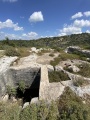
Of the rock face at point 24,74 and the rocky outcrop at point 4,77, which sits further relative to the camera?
the rock face at point 24,74

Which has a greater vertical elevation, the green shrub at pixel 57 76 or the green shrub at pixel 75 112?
the green shrub at pixel 75 112

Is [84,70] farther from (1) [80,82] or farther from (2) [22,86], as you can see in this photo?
(2) [22,86]

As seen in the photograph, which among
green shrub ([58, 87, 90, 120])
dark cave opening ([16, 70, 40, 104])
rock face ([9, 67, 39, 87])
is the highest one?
green shrub ([58, 87, 90, 120])

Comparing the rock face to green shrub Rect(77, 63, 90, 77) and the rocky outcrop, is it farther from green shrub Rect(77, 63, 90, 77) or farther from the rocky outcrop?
green shrub Rect(77, 63, 90, 77)

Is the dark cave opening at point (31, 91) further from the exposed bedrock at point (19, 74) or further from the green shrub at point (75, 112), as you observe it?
the green shrub at point (75, 112)

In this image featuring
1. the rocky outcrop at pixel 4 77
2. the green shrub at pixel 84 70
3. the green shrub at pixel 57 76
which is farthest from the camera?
the green shrub at pixel 84 70

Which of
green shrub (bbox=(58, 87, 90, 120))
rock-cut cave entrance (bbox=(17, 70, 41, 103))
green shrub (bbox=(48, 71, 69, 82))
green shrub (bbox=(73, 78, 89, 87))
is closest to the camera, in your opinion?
green shrub (bbox=(58, 87, 90, 120))

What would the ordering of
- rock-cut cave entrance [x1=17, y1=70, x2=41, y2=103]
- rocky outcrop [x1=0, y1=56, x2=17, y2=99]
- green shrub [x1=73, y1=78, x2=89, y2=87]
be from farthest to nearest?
rock-cut cave entrance [x1=17, y1=70, x2=41, y2=103] → rocky outcrop [x1=0, y1=56, x2=17, y2=99] → green shrub [x1=73, y1=78, x2=89, y2=87]

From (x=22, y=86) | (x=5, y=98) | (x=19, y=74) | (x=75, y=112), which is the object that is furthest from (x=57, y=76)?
(x=75, y=112)

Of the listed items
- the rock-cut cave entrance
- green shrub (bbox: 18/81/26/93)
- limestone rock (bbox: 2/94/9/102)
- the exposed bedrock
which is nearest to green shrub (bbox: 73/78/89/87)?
the rock-cut cave entrance

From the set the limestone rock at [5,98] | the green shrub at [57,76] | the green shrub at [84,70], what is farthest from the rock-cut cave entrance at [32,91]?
the green shrub at [84,70]

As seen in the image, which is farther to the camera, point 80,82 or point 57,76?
point 57,76

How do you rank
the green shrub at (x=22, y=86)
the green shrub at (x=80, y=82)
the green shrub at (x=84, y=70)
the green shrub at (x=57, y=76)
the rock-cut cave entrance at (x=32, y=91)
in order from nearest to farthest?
the green shrub at (x=80, y=82) → the green shrub at (x=57, y=76) → the green shrub at (x=84, y=70) → the green shrub at (x=22, y=86) → the rock-cut cave entrance at (x=32, y=91)

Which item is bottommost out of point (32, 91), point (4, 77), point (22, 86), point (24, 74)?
point (32, 91)
